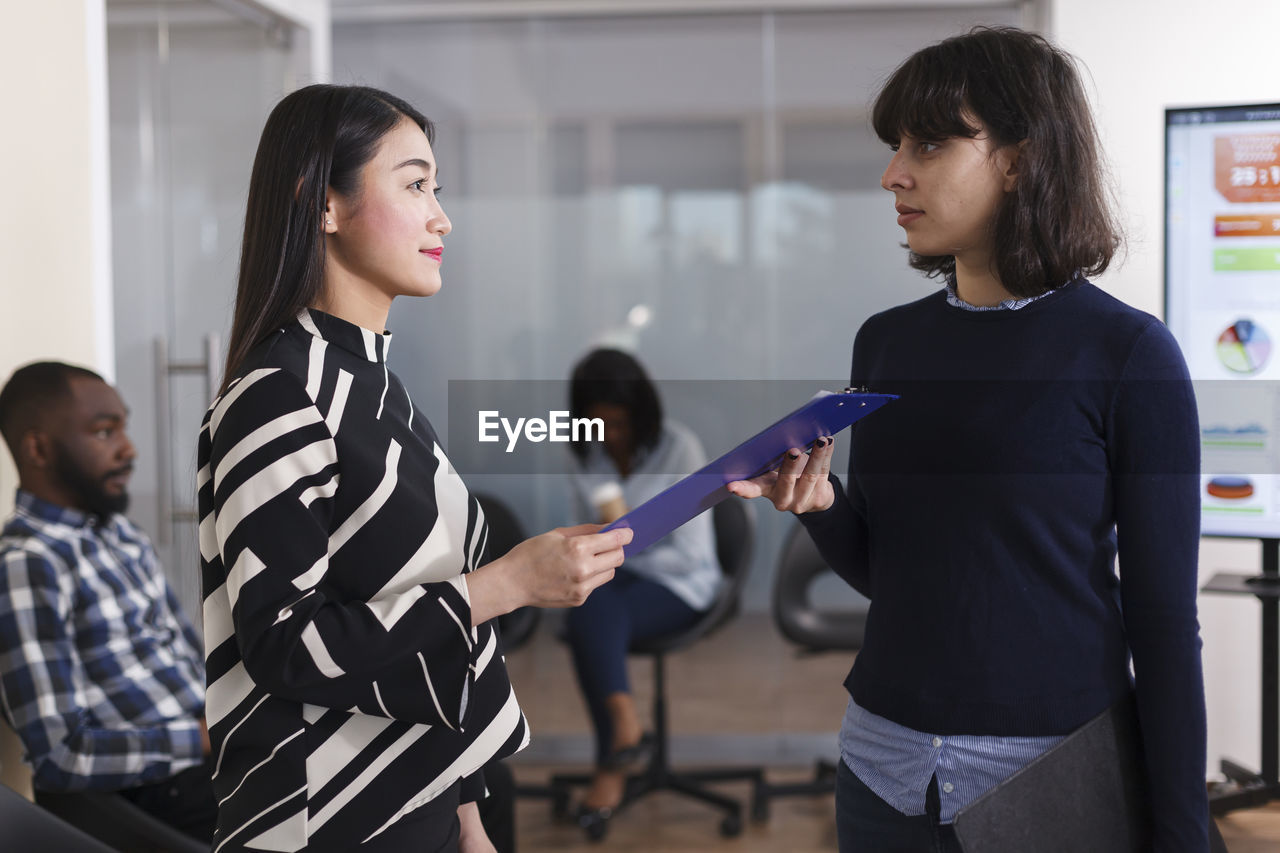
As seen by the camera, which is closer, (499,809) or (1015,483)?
(1015,483)

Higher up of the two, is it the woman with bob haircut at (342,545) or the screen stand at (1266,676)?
the woman with bob haircut at (342,545)

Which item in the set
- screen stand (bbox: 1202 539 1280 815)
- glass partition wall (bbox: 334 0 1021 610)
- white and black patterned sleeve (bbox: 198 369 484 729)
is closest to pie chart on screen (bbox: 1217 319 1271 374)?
screen stand (bbox: 1202 539 1280 815)

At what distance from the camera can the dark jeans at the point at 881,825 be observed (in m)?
1.13

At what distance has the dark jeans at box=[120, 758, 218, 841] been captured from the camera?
223 centimetres

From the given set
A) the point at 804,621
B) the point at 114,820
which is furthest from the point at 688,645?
the point at 114,820

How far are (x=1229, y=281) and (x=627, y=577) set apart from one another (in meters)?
2.00

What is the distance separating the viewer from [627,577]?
3379 millimetres

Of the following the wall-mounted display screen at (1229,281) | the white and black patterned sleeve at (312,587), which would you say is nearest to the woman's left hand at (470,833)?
the white and black patterned sleeve at (312,587)

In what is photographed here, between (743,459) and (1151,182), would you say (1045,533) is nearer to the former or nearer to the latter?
(743,459)

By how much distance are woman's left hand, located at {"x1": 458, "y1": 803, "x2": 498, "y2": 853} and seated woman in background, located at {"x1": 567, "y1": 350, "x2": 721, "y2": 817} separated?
1.86 metres

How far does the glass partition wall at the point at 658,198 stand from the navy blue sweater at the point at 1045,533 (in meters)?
2.61

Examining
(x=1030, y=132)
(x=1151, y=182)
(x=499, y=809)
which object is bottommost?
(x=499, y=809)

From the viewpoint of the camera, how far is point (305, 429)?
3.31ft

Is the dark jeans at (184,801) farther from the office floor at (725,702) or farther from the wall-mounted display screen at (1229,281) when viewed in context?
the wall-mounted display screen at (1229,281)
